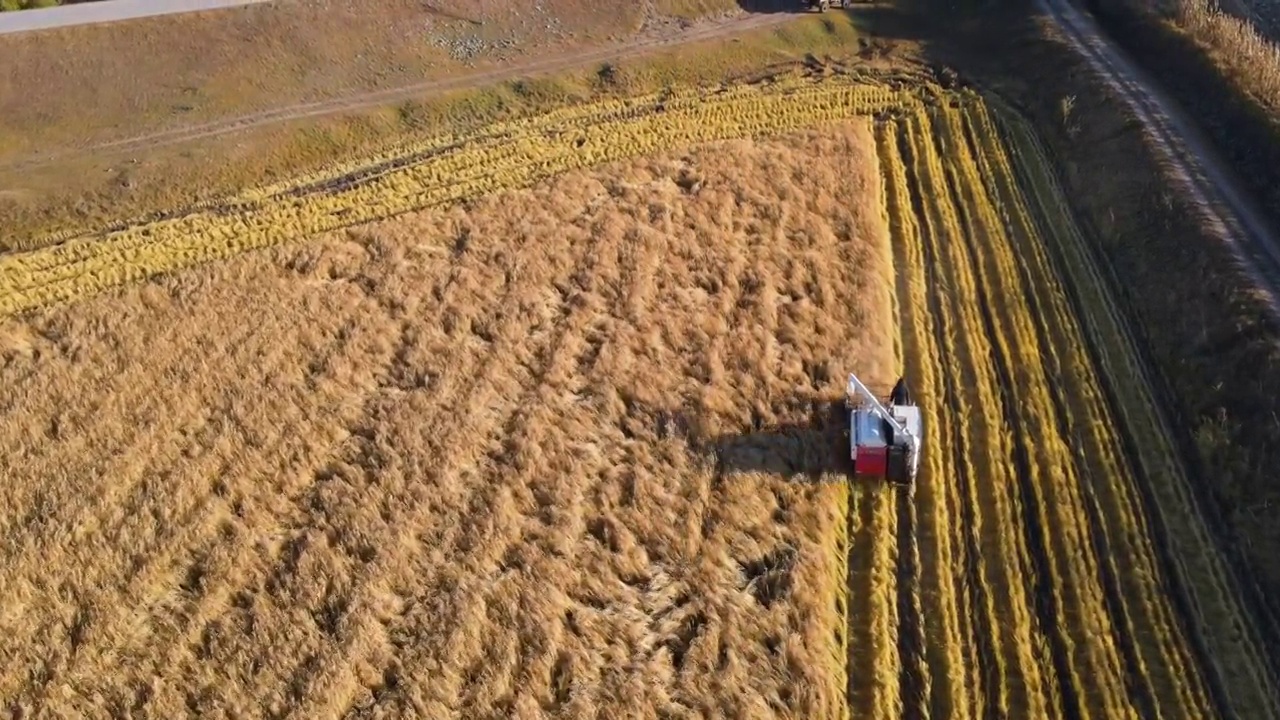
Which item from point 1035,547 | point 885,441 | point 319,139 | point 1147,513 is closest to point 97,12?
point 319,139

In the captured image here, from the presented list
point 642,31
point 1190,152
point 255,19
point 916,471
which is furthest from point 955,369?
point 255,19

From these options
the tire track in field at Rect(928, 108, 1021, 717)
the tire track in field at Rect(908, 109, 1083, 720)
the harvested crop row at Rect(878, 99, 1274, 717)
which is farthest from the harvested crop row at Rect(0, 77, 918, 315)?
the tire track in field at Rect(908, 109, 1083, 720)

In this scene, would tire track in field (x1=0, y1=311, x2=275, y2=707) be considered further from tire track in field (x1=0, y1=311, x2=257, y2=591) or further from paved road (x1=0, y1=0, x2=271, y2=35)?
paved road (x1=0, y1=0, x2=271, y2=35)

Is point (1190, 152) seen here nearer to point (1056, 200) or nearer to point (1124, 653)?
point (1056, 200)

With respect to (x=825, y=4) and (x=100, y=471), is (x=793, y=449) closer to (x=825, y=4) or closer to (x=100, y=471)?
(x=100, y=471)

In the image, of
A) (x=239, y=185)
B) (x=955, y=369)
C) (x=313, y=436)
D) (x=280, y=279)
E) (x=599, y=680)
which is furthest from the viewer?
(x=239, y=185)
